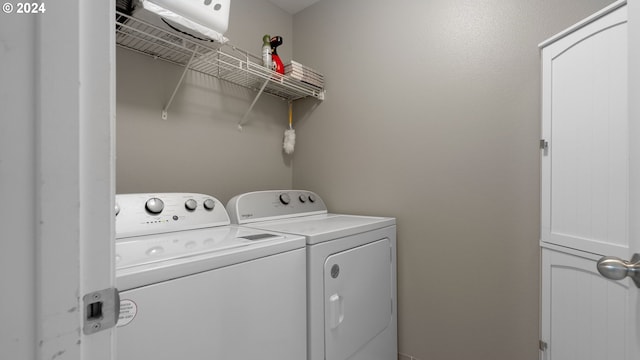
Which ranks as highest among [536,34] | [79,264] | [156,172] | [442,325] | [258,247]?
[536,34]

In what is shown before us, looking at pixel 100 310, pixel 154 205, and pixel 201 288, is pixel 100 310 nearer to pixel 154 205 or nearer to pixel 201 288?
pixel 201 288

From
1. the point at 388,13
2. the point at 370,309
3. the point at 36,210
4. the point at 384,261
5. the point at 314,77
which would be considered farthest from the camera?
the point at 314,77

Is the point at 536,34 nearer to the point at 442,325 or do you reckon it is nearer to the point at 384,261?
the point at 384,261

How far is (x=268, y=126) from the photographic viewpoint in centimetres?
224

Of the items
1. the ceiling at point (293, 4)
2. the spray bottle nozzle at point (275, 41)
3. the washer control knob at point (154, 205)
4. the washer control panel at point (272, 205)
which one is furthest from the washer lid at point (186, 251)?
the ceiling at point (293, 4)

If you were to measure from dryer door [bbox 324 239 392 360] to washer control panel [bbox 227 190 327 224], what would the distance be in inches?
21.6

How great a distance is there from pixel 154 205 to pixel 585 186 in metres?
1.74

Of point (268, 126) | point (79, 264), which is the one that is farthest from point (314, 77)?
point (79, 264)

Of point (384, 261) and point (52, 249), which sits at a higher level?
point (52, 249)

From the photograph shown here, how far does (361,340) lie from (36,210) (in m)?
1.40

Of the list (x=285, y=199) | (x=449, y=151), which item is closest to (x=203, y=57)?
(x=285, y=199)

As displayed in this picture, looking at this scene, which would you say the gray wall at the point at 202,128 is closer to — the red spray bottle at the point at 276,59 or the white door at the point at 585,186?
the red spray bottle at the point at 276,59

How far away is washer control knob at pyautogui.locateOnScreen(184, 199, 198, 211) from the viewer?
139 centimetres

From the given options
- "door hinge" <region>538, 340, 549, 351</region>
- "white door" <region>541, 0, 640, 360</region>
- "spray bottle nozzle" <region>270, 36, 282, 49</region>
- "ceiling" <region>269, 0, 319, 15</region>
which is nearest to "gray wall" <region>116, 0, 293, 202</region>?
"ceiling" <region>269, 0, 319, 15</region>
